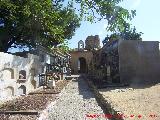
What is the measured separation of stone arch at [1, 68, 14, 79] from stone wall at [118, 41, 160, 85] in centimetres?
1263

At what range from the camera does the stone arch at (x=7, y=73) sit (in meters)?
16.1

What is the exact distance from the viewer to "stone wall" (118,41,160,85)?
91.6ft

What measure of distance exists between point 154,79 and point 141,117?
1794cm

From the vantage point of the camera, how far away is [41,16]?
24562 mm

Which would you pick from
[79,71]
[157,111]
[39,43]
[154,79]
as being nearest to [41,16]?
[39,43]

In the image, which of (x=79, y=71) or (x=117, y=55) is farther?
(x=79, y=71)

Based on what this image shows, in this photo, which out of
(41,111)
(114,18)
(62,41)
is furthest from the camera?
(62,41)

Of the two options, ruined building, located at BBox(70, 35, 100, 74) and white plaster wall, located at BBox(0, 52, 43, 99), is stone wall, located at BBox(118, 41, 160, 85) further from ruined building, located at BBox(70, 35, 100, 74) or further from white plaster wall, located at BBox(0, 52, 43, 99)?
ruined building, located at BBox(70, 35, 100, 74)

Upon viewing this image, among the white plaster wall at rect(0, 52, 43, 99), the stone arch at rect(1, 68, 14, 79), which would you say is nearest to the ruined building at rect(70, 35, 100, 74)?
the white plaster wall at rect(0, 52, 43, 99)

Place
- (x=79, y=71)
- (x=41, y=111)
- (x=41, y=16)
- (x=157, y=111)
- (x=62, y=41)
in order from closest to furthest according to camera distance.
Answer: (x=157, y=111)
(x=41, y=111)
(x=41, y=16)
(x=62, y=41)
(x=79, y=71)

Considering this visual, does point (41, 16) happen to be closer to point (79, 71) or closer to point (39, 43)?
point (39, 43)

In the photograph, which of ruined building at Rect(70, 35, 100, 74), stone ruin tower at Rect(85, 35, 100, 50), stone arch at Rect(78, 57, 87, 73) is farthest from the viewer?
stone ruin tower at Rect(85, 35, 100, 50)

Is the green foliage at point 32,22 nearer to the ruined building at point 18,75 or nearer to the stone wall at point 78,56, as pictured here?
the ruined building at point 18,75

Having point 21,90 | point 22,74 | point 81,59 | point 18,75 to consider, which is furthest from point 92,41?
point 18,75
